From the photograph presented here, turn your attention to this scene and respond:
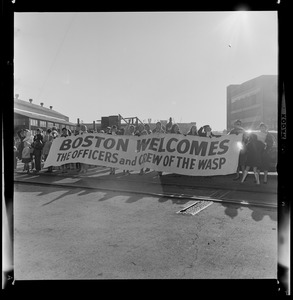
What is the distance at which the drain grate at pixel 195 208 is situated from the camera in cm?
570

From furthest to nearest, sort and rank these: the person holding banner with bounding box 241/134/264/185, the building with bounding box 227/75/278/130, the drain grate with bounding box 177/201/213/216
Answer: the building with bounding box 227/75/278/130 < the person holding banner with bounding box 241/134/264/185 < the drain grate with bounding box 177/201/213/216

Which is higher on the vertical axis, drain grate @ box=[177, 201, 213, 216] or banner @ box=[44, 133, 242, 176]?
banner @ box=[44, 133, 242, 176]

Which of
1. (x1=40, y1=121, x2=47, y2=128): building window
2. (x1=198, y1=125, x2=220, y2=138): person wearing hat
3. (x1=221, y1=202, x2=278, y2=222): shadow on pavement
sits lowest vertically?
(x1=221, y1=202, x2=278, y2=222): shadow on pavement

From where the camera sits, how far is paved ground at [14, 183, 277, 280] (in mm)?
3291

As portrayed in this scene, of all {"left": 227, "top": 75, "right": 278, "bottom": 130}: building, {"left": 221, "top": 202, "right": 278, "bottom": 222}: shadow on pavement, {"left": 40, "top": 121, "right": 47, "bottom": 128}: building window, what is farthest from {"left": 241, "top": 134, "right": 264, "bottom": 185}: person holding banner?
{"left": 227, "top": 75, "right": 278, "bottom": 130}: building

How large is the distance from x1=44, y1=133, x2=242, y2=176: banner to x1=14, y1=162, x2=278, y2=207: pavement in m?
0.42

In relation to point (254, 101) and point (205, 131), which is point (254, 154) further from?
point (254, 101)

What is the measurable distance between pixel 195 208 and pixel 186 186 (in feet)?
8.77

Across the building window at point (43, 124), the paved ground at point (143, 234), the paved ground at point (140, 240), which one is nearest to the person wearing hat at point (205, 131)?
the paved ground at point (143, 234)

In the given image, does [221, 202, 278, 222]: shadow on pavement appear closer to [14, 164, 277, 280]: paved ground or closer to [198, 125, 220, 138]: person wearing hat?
[14, 164, 277, 280]: paved ground

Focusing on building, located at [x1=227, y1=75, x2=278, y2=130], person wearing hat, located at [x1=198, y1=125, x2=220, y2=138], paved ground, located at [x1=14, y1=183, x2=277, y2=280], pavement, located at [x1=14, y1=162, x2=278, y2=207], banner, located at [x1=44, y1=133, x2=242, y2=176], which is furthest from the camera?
building, located at [x1=227, y1=75, x2=278, y2=130]

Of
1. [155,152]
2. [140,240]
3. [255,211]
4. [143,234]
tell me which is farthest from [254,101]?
[140,240]
